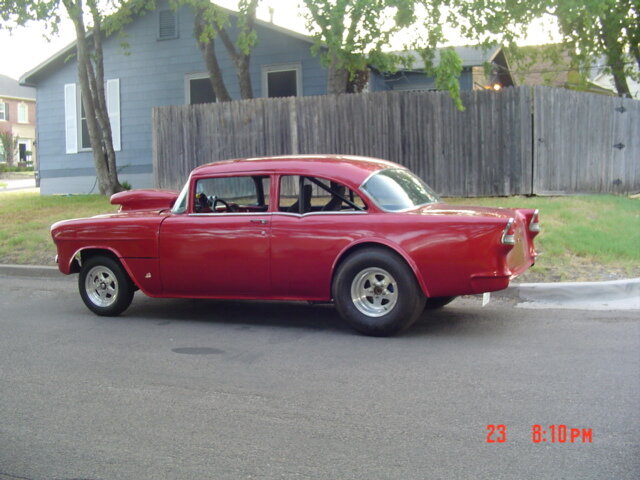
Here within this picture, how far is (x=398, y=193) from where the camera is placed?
7.19 m

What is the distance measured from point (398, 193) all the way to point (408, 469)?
365cm

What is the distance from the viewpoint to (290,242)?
708 centimetres

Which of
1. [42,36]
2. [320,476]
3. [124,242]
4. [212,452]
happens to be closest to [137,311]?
[124,242]

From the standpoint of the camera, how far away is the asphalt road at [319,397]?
407 centimetres

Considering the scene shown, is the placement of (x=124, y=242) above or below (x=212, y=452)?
above

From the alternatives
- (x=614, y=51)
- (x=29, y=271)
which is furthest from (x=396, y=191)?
(x=614, y=51)

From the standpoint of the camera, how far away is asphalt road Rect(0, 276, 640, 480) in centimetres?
407

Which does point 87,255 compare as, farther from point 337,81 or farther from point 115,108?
point 115,108

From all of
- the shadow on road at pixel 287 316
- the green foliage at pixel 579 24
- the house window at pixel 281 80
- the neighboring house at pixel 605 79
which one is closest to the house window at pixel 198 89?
the house window at pixel 281 80

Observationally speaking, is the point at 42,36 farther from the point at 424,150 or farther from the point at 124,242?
the point at 124,242

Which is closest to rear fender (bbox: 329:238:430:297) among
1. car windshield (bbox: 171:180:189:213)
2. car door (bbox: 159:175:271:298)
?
car door (bbox: 159:175:271:298)

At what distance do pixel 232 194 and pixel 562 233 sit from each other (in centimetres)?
470

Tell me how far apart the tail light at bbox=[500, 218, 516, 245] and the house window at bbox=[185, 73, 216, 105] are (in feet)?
50.5
